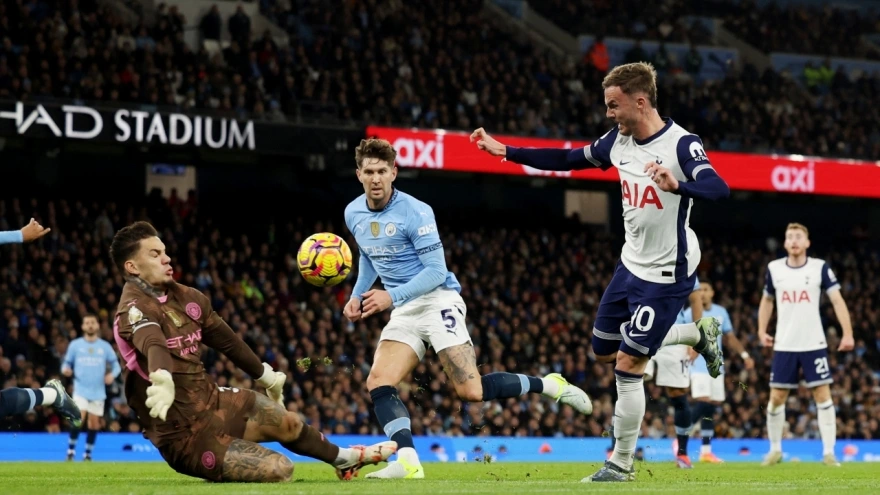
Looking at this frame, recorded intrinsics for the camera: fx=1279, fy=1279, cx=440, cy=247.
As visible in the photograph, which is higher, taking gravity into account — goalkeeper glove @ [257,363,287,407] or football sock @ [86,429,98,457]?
goalkeeper glove @ [257,363,287,407]

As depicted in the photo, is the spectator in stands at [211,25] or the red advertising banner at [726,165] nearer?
the red advertising banner at [726,165]

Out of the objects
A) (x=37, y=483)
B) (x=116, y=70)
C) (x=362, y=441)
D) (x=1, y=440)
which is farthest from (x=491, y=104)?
(x=37, y=483)

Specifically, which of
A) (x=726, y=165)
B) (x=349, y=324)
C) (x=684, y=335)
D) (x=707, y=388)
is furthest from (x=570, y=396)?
(x=726, y=165)

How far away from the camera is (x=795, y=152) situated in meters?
29.0

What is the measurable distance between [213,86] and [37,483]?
1498cm

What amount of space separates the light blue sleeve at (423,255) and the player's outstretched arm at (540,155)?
0.66 m

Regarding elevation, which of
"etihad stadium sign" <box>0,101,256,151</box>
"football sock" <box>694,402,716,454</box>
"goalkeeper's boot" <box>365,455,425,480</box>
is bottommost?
"football sock" <box>694,402,716,454</box>

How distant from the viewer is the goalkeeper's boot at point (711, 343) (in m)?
9.35

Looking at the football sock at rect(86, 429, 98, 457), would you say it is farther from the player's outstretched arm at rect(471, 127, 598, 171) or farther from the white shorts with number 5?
the player's outstretched arm at rect(471, 127, 598, 171)

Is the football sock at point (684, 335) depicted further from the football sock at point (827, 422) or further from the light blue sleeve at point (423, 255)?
the football sock at point (827, 422)

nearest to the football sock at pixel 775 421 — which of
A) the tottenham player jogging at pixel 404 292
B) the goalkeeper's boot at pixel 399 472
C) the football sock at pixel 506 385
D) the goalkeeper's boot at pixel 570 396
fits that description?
the goalkeeper's boot at pixel 570 396

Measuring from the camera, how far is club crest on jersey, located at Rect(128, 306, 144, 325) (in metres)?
7.14

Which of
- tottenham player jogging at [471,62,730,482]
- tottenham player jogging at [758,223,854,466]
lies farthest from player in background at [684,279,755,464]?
tottenham player jogging at [471,62,730,482]

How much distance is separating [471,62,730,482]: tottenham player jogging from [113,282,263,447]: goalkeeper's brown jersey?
2259mm
